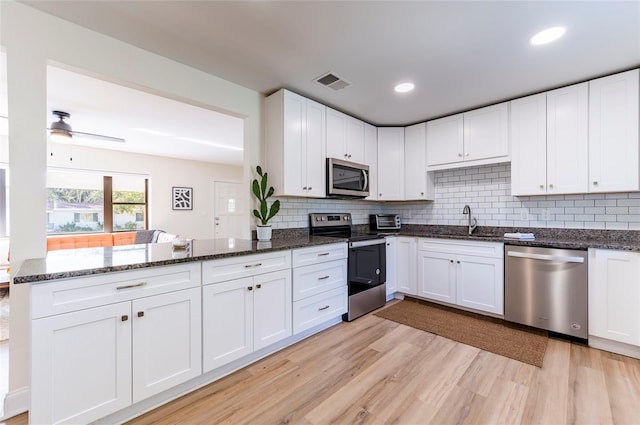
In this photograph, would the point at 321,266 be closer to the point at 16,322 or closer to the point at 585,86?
the point at 16,322

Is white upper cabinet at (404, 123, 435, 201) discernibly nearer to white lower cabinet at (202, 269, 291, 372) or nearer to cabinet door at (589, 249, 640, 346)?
cabinet door at (589, 249, 640, 346)

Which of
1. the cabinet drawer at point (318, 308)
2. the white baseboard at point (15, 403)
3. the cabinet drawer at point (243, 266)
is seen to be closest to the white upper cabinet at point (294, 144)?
the cabinet drawer at point (243, 266)

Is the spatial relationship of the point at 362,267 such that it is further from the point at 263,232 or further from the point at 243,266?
the point at 243,266

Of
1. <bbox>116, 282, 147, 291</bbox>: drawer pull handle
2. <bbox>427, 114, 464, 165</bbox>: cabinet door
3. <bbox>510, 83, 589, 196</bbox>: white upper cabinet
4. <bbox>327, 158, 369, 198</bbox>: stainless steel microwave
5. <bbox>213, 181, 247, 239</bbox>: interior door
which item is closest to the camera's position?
<bbox>116, 282, 147, 291</bbox>: drawer pull handle

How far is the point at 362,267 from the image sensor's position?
2941 mm

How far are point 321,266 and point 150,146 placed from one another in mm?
4305

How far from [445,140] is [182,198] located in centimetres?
542

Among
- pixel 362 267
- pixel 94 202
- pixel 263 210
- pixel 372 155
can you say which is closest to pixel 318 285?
pixel 362 267

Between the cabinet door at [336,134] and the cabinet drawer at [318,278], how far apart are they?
4.04 ft

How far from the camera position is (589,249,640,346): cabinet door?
6.82 ft

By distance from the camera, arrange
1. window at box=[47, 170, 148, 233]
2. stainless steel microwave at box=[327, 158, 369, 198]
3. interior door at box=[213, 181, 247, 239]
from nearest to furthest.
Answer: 1. stainless steel microwave at box=[327, 158, 369, 198]
2. window at box=[47, 170, 148, 233]
3. interior door at box=[213, 181, 247, 239]

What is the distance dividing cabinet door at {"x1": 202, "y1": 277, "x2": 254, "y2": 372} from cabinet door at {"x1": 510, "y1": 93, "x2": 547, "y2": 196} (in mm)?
2884

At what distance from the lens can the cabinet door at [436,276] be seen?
3062 mm

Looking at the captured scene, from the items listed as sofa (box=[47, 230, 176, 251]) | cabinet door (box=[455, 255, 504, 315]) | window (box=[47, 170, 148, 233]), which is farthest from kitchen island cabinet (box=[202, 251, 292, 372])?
window (box=[47, 170, 148, 233])
